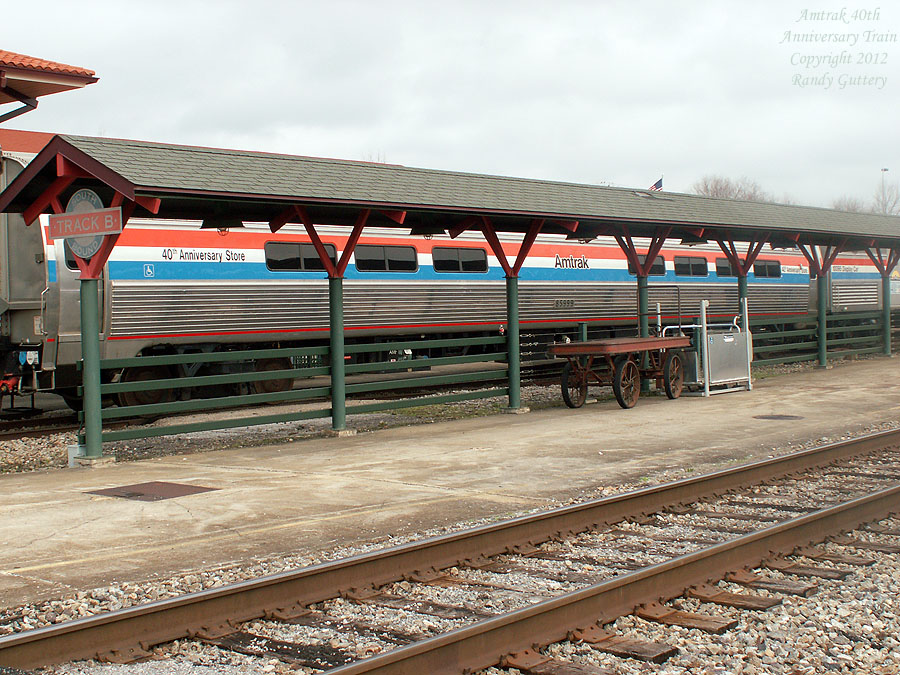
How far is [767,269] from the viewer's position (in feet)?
88.3

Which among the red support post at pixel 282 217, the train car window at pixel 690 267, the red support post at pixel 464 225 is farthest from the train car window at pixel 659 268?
the red support post at pixel 282 217

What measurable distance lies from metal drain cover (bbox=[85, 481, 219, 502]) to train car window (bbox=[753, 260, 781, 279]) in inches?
838

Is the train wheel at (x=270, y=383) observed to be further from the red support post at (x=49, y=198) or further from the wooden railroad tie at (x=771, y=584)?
the wooden railroad tie at (x=771, y=584)

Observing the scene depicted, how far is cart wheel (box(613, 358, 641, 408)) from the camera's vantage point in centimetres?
1509

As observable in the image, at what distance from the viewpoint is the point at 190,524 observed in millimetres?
7266

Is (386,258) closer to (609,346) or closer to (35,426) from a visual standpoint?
(609,346)

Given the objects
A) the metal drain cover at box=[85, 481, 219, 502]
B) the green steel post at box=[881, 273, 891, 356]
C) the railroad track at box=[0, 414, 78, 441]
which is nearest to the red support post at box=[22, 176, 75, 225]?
the railroad track at box=[0, 414, 78, 441]

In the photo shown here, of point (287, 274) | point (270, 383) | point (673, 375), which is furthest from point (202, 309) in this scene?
point (673, 375)

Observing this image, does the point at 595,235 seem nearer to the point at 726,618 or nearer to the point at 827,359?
the point at 827,359

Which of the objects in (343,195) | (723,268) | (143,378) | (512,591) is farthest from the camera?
(723,268)

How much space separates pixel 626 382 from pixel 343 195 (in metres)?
6.05

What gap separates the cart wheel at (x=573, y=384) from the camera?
51.4 ft

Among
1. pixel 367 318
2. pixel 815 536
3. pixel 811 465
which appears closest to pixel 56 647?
pixel 815 536

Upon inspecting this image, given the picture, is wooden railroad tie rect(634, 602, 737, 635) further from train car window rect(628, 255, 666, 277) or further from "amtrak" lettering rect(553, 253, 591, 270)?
train car window rect(628, 255, 666, 277)
